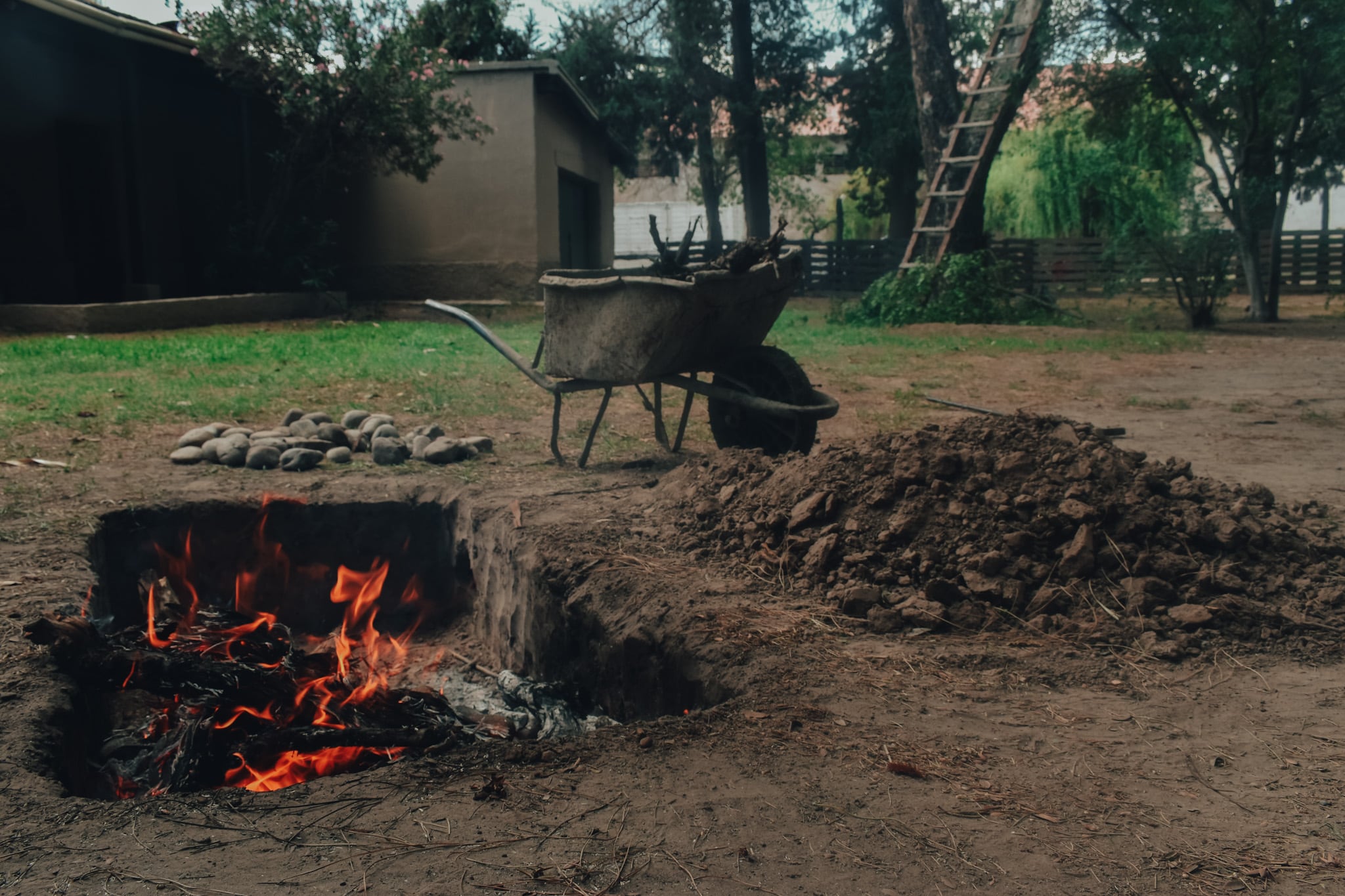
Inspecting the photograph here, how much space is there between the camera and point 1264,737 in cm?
227

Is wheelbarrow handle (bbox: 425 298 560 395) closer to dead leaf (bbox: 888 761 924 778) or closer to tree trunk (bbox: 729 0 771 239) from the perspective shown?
dead leaf (bbox: 888 761 924 778)

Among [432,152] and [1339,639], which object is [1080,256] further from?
[1339,639]

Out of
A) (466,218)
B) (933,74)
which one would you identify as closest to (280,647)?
(466,218)

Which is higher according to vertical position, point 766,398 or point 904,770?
point 766,398

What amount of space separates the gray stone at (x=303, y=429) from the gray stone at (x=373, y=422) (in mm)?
235

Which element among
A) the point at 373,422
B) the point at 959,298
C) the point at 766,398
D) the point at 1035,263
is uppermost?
the point at 1035,263

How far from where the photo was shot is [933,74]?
44.3 ft

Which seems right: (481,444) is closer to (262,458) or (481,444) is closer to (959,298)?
(262,458)

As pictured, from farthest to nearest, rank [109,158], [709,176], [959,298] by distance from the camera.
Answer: [709,176], [959,298], [109,158]

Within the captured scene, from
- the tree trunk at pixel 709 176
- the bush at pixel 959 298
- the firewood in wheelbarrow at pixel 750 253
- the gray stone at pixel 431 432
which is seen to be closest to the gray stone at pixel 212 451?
the gray stone at pixel 431 432

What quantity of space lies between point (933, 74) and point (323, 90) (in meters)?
7.78

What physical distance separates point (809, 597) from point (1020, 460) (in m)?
0.87

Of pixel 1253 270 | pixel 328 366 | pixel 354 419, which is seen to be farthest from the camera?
pixel 1253 270

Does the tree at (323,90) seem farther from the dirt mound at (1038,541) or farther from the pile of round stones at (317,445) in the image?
the dirt mound at (1038,541)
